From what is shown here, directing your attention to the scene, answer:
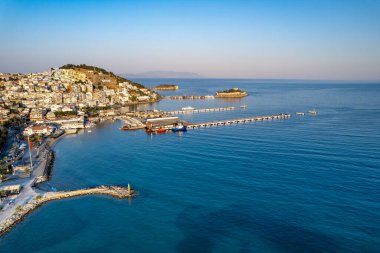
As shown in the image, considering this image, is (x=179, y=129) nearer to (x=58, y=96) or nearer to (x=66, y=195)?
(x=66, y=195)

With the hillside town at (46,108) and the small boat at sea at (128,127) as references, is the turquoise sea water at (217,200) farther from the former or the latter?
A: the small boat at sea at (128,127)

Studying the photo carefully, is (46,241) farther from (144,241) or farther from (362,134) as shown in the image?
(362,134)

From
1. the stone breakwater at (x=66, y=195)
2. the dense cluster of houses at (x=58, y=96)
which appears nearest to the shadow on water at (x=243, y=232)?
the stone breakwater at (x=66, y=195)

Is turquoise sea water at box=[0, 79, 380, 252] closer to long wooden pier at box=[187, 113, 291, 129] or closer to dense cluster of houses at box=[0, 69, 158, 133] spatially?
long wooden pier at box=[187, 113, 291, 129]

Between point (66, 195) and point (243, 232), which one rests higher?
point (66, 195)

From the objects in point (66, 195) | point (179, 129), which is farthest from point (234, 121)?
point (66, 195)

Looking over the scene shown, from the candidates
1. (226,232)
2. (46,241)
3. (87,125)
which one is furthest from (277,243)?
(87,125)

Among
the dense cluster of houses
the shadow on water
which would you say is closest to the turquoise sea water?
the shadow on water

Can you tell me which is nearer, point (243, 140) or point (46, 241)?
point (46, 241)
